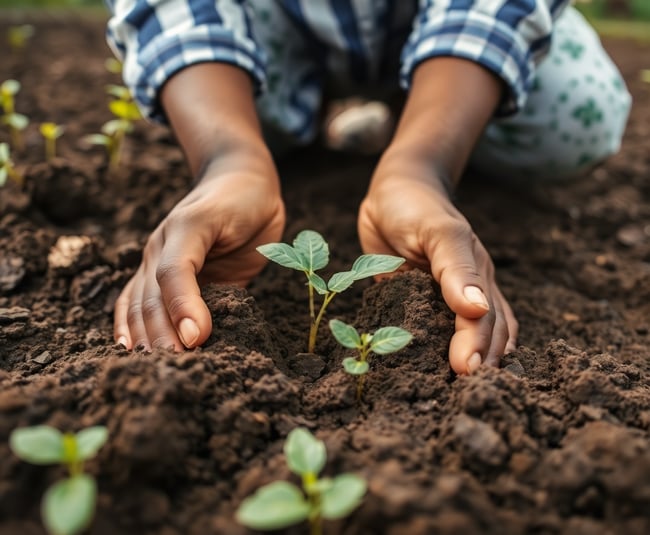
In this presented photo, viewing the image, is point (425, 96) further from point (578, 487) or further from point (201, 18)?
point (578, 487)

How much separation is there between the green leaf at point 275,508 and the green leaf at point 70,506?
174mm

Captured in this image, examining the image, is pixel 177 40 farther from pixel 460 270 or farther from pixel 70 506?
pixel 70 506

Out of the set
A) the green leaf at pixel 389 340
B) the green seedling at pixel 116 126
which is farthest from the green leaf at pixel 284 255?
the green seedling at pixel 116 126

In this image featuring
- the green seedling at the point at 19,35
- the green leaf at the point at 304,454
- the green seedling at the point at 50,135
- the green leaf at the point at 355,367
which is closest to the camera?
the green leaf at the point at 304,454

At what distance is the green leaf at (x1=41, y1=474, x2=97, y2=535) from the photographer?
75cm

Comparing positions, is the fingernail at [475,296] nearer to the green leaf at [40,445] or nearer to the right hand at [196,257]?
the right hand at [196,257]

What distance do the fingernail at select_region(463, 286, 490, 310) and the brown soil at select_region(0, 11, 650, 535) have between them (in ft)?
0.26

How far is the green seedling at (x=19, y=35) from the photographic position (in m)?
3.37

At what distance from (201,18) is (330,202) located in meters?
0.67

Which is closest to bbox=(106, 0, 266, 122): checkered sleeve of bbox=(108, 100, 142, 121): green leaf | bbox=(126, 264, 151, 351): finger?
bbox=(108, 100, 142, 121): green leaf

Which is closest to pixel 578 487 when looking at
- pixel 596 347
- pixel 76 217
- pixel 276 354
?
pixel 276 354

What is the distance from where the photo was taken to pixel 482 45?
179 centimetres

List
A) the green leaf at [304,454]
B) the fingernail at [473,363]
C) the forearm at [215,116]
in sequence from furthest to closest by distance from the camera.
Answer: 1. the forearm at [215,116]
2. the fingernail at [473,363]
3. the green leaf at [304,454]

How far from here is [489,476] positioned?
0.98 metres
